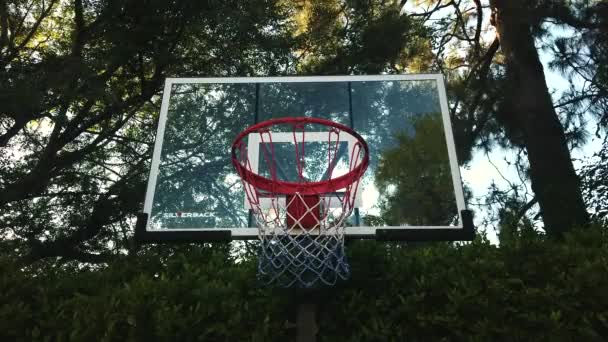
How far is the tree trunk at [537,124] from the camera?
18.7ft

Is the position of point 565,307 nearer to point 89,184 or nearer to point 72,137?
point 89,184

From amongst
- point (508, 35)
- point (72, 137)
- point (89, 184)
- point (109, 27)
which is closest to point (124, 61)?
point (109, 27)

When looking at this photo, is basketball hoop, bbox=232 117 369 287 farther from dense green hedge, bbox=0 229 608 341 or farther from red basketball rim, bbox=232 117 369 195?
dense green hedge, bbox=0 229 608 341

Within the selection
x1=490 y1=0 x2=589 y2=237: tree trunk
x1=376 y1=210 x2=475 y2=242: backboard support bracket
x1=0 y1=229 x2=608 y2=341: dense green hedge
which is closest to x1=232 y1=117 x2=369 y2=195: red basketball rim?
x1=376 y1=210 x2=475 y2=242: backboard support bracket

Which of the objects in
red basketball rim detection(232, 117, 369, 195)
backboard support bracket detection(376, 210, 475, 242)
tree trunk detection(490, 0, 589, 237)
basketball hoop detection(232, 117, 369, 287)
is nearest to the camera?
basketball hoop detection(232, 117, 369, 287)

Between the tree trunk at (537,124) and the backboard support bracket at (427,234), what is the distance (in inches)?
76.6

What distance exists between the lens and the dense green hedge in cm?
361

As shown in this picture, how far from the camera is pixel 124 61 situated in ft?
26.0

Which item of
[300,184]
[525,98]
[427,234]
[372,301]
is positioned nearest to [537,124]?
[525,98]

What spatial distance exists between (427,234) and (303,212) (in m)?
→ 1.10

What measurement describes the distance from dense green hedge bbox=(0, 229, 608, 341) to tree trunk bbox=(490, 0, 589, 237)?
1.41 metres

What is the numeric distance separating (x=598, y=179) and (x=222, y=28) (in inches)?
229

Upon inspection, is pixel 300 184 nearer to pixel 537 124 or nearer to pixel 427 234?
pixel 427 234

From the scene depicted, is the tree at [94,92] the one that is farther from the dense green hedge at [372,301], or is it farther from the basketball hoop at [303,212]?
the basketball hoop at [303,212]
